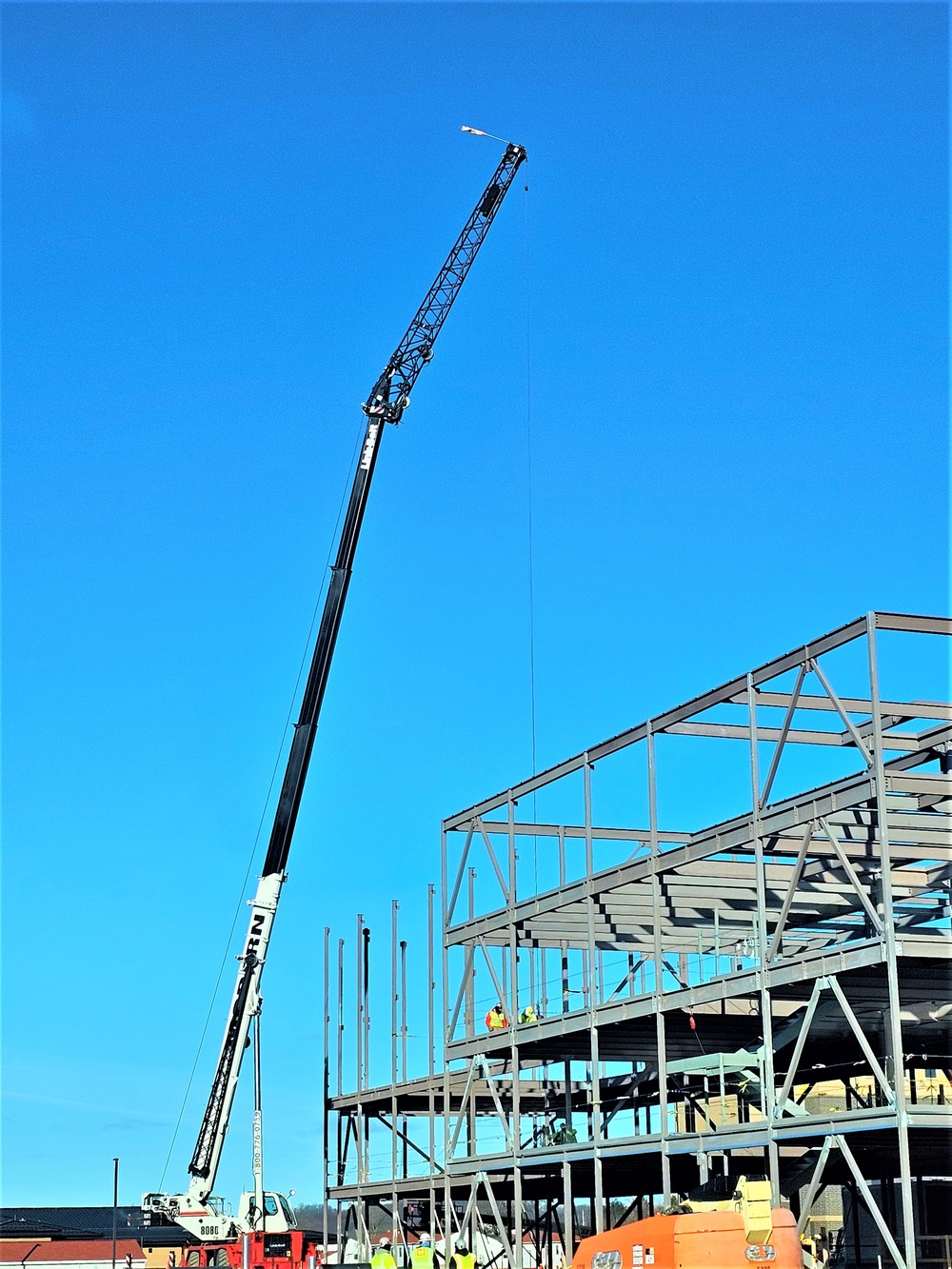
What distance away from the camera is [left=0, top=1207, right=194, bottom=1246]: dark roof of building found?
100500 mm

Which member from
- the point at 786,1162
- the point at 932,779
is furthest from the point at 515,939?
the point at 932,779

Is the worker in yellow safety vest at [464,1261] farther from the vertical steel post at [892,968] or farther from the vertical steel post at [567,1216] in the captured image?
the vertical steel post at [892,968]

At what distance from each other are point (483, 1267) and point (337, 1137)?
9.64m

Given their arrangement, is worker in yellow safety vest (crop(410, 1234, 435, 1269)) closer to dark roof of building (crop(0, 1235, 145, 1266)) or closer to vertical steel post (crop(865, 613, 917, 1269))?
vertical steel post (crop(865, 613, 917, 1269))

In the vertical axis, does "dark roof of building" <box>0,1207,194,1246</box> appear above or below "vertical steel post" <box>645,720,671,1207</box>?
below

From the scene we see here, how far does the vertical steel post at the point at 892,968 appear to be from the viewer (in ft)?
84.3

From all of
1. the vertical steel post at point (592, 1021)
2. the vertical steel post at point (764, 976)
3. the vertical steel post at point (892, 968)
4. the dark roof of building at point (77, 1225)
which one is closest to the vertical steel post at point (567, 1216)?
the vertical steel post at point (592, 1021)

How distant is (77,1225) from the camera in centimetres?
11612

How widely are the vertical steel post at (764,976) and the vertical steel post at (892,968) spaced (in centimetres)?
291

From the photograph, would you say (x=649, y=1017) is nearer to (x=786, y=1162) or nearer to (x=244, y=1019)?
(x=786, y=1162)

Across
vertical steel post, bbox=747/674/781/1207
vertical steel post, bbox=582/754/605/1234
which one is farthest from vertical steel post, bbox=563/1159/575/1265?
Answer: vertical steel post, bbox=747/674/781/1207

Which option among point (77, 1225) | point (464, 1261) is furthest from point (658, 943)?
point (77, 1225)

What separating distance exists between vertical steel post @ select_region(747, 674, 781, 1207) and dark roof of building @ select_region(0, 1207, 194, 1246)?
6725cm

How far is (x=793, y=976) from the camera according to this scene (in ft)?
97.3
